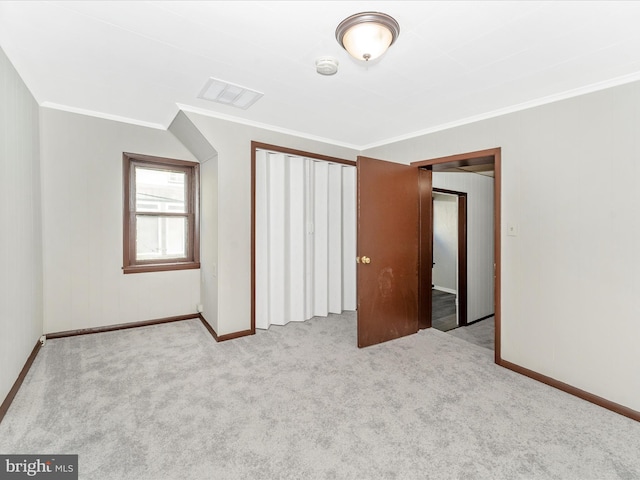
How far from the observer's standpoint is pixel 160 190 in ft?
13.0

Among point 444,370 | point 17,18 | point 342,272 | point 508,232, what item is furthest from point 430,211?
point 17,18

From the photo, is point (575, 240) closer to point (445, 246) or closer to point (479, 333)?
point (479, 333)

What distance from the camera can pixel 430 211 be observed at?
3.83 meters

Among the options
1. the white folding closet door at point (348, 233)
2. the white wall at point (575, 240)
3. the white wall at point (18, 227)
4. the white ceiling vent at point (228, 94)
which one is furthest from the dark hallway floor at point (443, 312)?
the white wall at point (18, 227)

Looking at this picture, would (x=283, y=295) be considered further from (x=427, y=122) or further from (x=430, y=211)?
(x=427, y=122)

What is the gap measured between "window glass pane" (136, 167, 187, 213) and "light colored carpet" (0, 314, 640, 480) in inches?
68.9

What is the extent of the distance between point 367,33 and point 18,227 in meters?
2.97

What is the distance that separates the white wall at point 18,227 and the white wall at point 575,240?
13.2 feet

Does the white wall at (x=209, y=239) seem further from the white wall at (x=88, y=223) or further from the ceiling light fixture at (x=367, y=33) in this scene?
the ceiling light fixture at (x=367, y=33)

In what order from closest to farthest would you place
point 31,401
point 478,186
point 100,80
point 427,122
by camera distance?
point 31,401, point 100,80, point 427,122, point 478,186

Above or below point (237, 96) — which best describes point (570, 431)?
below

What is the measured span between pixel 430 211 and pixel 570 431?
8.09 ft

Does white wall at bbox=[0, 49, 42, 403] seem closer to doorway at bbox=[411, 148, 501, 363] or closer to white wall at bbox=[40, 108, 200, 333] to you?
white wall at bbox=[40, 108, 200, 333]

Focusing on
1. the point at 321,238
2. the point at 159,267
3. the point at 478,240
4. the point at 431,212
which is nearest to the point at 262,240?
the point at 321,238
